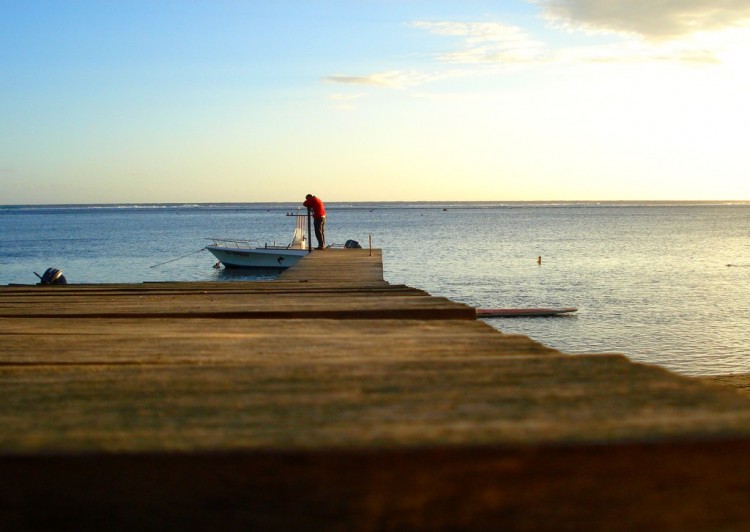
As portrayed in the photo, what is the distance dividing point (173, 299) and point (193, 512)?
347 centimetres

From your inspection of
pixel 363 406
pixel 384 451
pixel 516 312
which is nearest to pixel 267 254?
pixel 516 312

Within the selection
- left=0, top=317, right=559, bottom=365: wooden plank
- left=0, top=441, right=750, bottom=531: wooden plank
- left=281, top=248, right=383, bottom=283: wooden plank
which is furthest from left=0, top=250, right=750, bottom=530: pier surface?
left=281, top=248, right=383, bottom=283: wooden plank

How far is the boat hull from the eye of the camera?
38594 millimetres

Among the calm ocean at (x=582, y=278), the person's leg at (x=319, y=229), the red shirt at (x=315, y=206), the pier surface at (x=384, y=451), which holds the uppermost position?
the red shirt at (x=315, y=206)

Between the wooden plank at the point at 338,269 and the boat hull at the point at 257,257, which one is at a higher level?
the wooden plank at the point at 338,269

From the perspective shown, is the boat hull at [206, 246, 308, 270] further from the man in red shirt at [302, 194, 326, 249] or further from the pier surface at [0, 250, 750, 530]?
the pier surface at [0, 250, 750, 530]

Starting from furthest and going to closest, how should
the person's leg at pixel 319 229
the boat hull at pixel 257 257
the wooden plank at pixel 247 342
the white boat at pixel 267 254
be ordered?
1. the boat hull at pixel 257 257
2. the white boat at pixel 267 254
3. the person's leg at pixel 319 229
4. the wooden plank at pixel 247 342

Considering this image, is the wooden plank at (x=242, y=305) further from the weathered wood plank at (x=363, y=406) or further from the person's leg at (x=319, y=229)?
the person's leg at (x=319, y=229)

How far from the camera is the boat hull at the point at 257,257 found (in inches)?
1519

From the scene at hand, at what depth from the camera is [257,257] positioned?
40.2m

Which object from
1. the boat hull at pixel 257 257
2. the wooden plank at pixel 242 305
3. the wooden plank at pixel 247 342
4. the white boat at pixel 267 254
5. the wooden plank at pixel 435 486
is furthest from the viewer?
the boat hull at pixel 257 257

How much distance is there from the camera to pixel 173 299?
4281 mm

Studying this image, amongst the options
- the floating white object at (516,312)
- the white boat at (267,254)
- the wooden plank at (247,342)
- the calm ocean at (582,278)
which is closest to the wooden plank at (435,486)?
the wooden plank at (247,342)

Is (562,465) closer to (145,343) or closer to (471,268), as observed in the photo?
(145,343)
